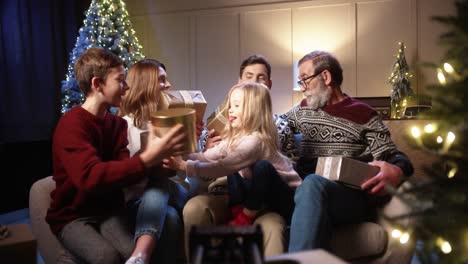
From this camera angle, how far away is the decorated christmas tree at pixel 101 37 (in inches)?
200

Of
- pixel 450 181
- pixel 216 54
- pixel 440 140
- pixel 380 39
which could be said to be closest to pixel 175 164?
pixel 440 140

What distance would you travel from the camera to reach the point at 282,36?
589 centimetres

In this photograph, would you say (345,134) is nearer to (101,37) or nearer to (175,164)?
(175,164)

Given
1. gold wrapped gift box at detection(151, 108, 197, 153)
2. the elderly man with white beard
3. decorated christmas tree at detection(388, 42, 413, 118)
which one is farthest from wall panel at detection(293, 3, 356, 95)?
gold wrapped gift box at detection(151, 108, 197, 153)

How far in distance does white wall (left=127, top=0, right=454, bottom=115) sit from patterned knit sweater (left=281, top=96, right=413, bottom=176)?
3.31 meters

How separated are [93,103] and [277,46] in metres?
4.33

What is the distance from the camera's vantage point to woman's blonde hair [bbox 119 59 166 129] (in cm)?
224

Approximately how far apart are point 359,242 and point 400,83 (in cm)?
345

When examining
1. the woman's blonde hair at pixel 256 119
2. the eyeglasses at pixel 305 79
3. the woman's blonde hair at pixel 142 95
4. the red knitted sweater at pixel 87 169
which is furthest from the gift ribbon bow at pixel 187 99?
the eyeglasses at pixel 305 79

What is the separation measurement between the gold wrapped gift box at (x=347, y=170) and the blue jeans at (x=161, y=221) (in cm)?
68

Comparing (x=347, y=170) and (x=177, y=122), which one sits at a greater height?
(x=177, y=122)

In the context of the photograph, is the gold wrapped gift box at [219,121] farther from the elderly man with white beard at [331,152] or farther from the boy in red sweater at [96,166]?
the boy in red sweater at [96,166]

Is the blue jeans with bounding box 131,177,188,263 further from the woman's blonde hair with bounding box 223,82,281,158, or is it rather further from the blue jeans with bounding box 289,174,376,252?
the blue jeans with bounding box 289,174,376,252

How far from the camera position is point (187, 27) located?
6.39m
